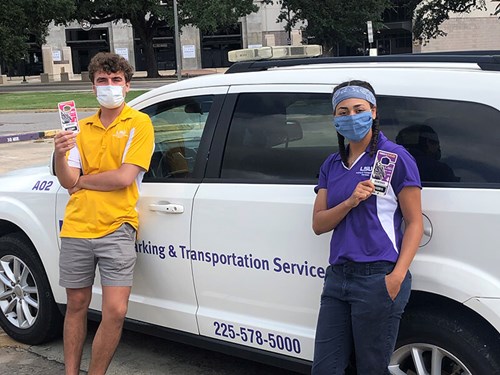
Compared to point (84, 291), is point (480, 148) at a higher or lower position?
higher

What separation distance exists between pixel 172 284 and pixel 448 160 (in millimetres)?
1664

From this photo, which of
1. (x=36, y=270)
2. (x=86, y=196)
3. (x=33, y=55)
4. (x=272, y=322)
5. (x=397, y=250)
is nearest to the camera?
(x=397, y=250)

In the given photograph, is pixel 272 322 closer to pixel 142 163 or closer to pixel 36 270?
pixel 142 163

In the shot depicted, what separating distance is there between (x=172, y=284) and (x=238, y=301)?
0.46 metres

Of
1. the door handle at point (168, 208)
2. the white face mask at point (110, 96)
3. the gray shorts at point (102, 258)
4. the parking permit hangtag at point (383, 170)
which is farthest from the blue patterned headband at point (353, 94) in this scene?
the gray shorts at point (102, 258)

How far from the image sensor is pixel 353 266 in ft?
8.29

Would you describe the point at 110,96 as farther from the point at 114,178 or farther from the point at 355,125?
the point at 355,125

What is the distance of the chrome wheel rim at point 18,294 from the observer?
13.9 ft

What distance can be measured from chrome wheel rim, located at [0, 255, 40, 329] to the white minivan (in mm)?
113

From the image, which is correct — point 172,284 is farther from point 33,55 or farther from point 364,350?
point 33,55

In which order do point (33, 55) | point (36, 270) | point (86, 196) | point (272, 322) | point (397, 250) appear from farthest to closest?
point (33, 55), point (36, 270), point (86, 196), point (272, 322), point (397, 250)

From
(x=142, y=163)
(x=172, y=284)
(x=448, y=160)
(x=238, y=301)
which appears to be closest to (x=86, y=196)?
(x=142, y=163)

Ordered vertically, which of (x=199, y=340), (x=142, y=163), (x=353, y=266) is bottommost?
(x=199, y=340)

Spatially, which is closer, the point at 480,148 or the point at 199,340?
the point at 480,148
